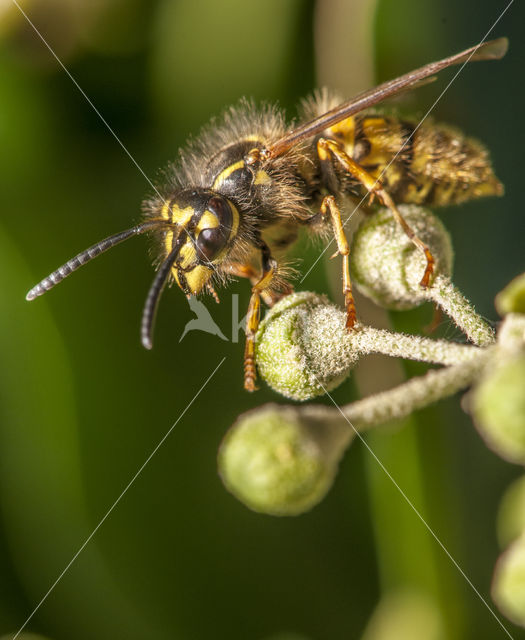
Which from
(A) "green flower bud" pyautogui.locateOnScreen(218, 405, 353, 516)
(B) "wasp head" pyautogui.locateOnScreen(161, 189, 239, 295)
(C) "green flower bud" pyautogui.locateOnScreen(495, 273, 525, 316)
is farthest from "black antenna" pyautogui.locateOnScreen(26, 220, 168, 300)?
(C) "green flower bud" pyautogui.locateOnScreen(495, 273, 525, 316)

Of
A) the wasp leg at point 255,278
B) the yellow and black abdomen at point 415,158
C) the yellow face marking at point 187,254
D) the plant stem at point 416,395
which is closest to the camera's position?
the plant stem at point 416,395

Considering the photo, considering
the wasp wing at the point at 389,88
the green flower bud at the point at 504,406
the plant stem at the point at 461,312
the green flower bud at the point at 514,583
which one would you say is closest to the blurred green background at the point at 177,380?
the plant stem at the point at 461,312

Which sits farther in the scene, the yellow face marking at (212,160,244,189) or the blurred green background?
the yellow face marking at (212,160,244,189)

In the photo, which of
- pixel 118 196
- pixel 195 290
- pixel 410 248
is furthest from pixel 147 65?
pixel 410 248

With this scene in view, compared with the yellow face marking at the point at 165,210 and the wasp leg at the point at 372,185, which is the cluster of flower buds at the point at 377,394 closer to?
the wasp leg at the point at 372,185

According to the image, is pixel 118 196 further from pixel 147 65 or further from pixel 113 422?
→ pixel 113 422

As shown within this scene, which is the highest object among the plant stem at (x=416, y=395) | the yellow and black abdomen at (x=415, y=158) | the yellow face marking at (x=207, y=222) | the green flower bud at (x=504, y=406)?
the yellow face marking at (x=207, y=222)

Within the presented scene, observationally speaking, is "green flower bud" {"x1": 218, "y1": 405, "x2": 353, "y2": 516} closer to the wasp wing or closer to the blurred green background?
the blurred green background
